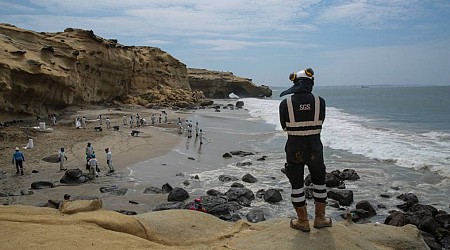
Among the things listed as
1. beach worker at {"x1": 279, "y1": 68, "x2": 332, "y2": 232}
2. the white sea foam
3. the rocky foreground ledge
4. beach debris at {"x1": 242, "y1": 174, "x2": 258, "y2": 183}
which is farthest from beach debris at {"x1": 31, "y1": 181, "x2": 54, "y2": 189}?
the white sea foam

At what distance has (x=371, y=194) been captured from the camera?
14.2 m

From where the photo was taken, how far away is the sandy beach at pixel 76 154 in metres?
12.8

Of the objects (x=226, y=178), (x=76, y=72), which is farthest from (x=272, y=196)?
(x=76, y=72)

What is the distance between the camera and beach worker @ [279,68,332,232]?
15.3 ft

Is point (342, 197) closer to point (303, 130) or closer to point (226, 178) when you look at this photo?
point (226, 178)

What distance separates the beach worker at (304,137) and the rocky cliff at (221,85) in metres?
92.5

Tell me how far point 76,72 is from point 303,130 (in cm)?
3791

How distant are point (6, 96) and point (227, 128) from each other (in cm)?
1926

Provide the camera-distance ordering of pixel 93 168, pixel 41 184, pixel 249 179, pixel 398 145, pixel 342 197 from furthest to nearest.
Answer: pixel 398 145
pixel 249 179
pixel 93 168
pixel 41 184
pixel 342 197

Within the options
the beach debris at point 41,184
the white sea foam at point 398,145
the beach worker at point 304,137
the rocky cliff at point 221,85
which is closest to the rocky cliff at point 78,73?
the beach debris at point 41,184

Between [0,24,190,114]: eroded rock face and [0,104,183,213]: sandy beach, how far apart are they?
254 cm

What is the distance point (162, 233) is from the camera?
4.50m

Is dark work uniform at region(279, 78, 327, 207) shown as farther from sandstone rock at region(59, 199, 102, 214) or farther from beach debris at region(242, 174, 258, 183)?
beach debris at region(242, 174, 258, 183)

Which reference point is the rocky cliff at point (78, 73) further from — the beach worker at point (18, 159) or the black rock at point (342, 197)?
the black rock at point (342, 197)
